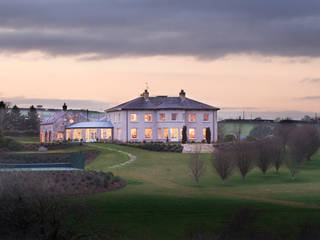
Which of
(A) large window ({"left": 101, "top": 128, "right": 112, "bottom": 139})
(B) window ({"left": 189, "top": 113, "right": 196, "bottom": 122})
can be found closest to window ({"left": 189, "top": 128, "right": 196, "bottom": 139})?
(B) window ({"left": 189, "top": 113, "right": 196, "bottom": 122})

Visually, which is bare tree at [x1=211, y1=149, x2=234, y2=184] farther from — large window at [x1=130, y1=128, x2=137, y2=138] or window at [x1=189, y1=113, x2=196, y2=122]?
large window at [x1=130, y1=128, x2=137, y2=138]

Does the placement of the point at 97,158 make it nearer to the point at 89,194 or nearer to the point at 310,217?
the point at 89,194

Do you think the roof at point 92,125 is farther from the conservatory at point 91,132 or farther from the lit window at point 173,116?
the lit window at point 173,116

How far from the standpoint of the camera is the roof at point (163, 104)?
68938 mm

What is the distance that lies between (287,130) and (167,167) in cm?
2936

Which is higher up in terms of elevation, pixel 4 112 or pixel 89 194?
pixel 4 112

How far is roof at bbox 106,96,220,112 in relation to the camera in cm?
6894

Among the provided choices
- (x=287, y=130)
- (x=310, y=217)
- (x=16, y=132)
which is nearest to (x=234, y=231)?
(x=310, y=217)

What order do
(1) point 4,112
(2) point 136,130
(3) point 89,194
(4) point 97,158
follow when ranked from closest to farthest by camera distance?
1. (3) point 89,194
2. (4) point 97,158
3. (2) point 136,130
4. (1) point 4,112

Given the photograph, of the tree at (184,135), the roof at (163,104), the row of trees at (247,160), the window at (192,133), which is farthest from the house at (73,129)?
the row of trees at (247,160)

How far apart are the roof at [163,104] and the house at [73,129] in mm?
3383

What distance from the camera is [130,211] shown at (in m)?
26.3

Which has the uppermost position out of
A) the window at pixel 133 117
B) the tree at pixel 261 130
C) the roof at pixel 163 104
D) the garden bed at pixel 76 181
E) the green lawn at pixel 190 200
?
the roof at pixel 163 104

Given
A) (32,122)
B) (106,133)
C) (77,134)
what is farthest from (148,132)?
(32,122)
